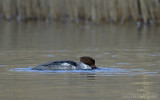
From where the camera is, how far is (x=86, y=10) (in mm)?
22984

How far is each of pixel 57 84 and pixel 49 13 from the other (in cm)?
1915

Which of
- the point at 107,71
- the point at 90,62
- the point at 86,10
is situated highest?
the point at 90,62

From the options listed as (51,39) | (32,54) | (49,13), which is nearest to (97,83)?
(32,54)

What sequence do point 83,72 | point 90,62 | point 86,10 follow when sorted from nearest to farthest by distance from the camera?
point 83,72, point 90,62, point 86,10

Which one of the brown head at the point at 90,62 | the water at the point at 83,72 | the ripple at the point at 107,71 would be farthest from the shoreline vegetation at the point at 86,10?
the ripple at the point at 107,71

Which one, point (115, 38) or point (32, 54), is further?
point (115, 38)

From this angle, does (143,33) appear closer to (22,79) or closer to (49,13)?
(49,13)

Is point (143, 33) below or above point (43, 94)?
→ below

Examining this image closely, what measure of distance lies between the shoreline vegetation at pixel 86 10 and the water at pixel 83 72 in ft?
21.0

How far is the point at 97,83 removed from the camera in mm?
7668

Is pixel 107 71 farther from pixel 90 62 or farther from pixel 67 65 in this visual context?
pixel 67 65

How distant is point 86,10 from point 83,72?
1413 cm

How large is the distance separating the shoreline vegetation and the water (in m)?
6.40

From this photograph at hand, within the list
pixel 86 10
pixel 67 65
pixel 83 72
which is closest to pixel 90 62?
pixel 83 72
